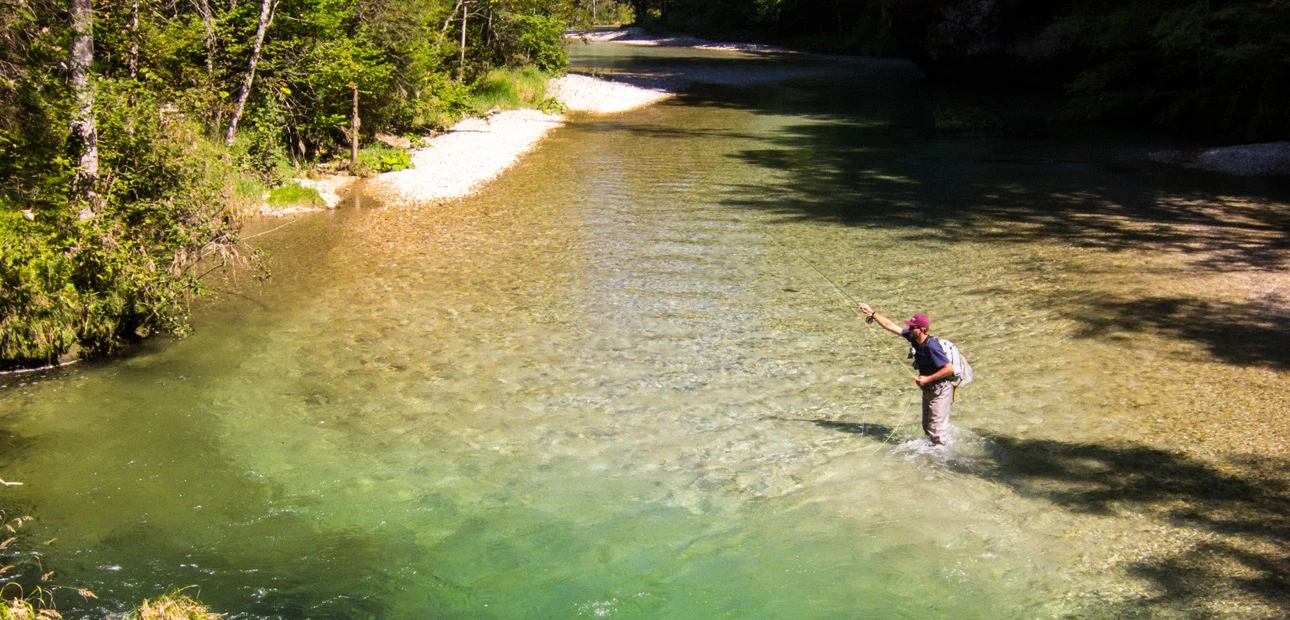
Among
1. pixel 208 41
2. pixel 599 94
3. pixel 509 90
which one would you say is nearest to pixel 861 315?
pixel 208 41

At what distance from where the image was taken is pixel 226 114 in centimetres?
1767

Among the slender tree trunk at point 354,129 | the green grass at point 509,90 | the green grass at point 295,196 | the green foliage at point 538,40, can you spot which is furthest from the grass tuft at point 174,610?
the green foliage at point 538,40

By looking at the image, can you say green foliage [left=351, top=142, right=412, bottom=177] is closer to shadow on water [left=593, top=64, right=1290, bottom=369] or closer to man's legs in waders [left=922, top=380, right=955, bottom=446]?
shadow on water [left=593, top=64, right=1290, bottom=369]

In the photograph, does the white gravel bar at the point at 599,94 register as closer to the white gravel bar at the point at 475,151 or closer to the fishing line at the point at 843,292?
the white gravel bar at the point at 475,151

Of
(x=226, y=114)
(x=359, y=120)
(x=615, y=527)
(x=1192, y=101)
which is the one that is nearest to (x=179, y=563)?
(x=615, y=527)

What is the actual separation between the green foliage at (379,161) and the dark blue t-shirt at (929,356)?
15.2 meters

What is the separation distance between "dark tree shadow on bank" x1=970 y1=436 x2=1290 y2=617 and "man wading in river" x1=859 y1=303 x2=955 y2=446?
1.77 ft

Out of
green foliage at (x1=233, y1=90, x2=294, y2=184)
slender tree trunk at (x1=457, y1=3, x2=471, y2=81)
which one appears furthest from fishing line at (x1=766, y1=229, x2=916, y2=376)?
slender tree trunk at (x1=457, y1=3, x2=471, y2=81)

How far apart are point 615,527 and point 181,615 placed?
10.4ft

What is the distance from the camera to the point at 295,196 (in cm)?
1797

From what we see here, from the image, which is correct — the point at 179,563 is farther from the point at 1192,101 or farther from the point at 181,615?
the point at 1192,101

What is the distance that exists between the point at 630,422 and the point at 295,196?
443 inches

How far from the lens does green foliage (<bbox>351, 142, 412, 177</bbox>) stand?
20.7 meters

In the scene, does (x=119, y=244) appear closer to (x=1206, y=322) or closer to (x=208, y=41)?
(x=208, y=41)
